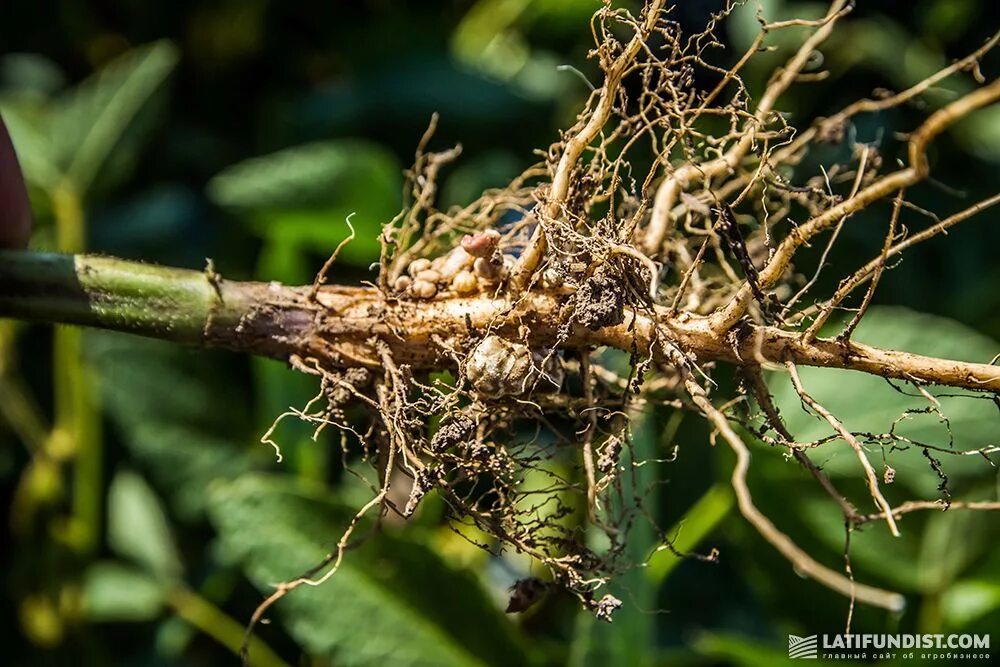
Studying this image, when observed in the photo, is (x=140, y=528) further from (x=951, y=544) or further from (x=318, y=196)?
(x=951, y=544)

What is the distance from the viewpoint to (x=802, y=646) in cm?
100

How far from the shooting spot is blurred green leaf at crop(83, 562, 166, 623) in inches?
47.2

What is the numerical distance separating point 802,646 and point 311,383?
58 cm

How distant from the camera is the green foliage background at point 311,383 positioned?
93 cm

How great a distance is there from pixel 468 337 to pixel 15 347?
0.94 m

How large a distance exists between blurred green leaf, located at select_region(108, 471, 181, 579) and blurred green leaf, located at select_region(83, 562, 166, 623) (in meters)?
0.02

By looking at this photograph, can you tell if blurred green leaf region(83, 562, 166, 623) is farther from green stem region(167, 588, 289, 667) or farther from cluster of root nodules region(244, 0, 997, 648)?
cluster of root nodules region(244, 0, 997, 648)

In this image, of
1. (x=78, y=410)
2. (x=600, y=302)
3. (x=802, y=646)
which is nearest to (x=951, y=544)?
(x=802, y=646)

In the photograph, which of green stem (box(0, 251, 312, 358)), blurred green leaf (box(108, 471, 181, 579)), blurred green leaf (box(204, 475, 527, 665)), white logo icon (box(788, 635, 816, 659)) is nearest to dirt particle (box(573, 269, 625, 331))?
green stem (box(0, 251, 312, 358))

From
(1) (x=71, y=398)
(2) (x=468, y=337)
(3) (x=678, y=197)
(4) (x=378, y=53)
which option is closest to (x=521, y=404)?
(2) (x=468, y=337)

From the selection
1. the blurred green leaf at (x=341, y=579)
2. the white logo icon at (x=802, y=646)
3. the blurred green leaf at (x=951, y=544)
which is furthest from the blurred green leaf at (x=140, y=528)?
the blurred green leaf at (x=951, y=544)

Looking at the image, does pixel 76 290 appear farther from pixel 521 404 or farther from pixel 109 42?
pixel 109 42

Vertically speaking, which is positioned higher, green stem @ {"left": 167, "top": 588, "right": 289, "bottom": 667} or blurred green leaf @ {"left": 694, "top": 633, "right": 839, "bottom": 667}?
blurred green leaf @ {"left": 694, "top": 633, "right": 839, "bottom": 667}

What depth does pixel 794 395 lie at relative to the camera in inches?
40.2
